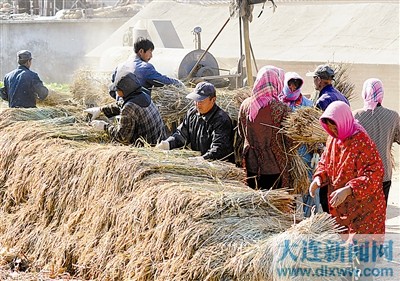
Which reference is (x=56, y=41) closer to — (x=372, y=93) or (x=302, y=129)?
(x=372, y=93)

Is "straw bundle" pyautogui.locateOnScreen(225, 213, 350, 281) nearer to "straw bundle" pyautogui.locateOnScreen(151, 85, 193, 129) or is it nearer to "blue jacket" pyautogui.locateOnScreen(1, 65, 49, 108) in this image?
"straw bundle" pyautogui.locateOnScreen(151, 85, 193, 129)

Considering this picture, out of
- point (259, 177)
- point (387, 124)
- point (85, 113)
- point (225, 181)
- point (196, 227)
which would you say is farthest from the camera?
point (85, 113)

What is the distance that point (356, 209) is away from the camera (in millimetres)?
4961

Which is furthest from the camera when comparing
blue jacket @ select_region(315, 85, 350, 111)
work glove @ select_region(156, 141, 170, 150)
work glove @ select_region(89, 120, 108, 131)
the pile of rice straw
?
work glove @ select_region(89, 120, 108, 131)

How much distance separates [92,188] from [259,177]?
133cm

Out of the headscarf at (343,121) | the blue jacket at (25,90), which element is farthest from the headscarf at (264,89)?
the blue jacket at (25,90)

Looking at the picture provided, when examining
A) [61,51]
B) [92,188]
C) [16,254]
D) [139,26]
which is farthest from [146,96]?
[61,51]

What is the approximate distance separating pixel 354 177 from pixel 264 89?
1267 millimetres

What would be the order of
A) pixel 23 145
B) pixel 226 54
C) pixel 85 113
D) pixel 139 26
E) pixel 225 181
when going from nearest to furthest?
1. pixel 225 181
2. pixel 23 145
3. pixel 85 113
4. pixel 139 26
5. pixel 226 54

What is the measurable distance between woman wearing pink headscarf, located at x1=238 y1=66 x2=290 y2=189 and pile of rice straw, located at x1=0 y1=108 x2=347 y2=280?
34cm

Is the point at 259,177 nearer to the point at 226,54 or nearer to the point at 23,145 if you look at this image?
the point at 23,145

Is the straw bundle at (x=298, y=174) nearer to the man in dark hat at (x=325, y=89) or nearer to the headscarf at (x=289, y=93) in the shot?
the man in dark hat at (x=325, y=89)

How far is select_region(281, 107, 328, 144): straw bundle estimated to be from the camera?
5820 mm

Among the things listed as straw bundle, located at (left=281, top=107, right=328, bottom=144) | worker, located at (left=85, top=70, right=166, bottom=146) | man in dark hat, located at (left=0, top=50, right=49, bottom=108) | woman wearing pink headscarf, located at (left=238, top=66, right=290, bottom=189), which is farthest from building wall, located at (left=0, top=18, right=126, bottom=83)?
straw bundle, located at (left=281, top=107, right=328, bottom=144)
